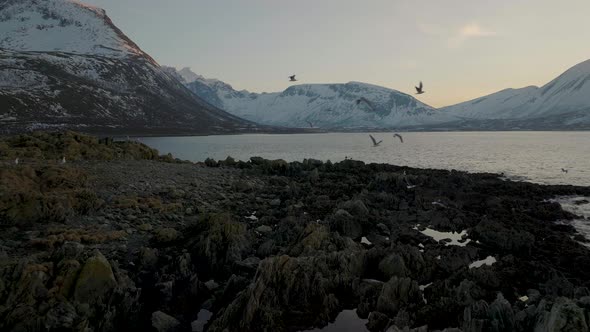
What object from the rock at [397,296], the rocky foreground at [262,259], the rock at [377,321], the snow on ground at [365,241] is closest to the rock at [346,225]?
the rocky foreground at [262,259]

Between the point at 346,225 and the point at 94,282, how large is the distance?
58.6 feet

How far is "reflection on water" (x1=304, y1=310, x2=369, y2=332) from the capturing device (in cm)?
1761

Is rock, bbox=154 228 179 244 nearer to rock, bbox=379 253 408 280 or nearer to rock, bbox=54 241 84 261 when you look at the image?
rock, bbox=54 241 84 261

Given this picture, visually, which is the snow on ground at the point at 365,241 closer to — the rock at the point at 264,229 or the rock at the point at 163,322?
the rock at the point at 264,229

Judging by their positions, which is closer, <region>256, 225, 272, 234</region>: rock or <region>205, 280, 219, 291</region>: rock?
<region>205, 280, 219, 291</region>: rock

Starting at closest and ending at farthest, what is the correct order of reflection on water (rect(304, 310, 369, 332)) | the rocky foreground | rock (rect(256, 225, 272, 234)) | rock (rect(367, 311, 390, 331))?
the rocky foreground
rock (rect(367, 311, 390, 331))
reflection on water (rect(304, 310, 369, 332))
rock (rect(256, 225, 272, 234))

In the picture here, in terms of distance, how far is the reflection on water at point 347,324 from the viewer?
17609mm

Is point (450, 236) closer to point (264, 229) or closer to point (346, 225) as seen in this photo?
point (346, 225)

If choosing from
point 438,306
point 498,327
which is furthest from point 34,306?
point 498,327

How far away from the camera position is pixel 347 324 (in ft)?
58.9

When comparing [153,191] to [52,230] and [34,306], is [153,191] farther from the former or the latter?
[34,306]

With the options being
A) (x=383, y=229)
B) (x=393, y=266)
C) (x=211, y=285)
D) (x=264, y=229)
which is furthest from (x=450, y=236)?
(x=211, y=285)

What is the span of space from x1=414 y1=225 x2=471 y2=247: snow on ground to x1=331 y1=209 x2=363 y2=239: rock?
18.1ft

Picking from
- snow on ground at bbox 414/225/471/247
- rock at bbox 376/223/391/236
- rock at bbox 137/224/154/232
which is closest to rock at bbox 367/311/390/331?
snow on ground at bbox 414/225/471/247
